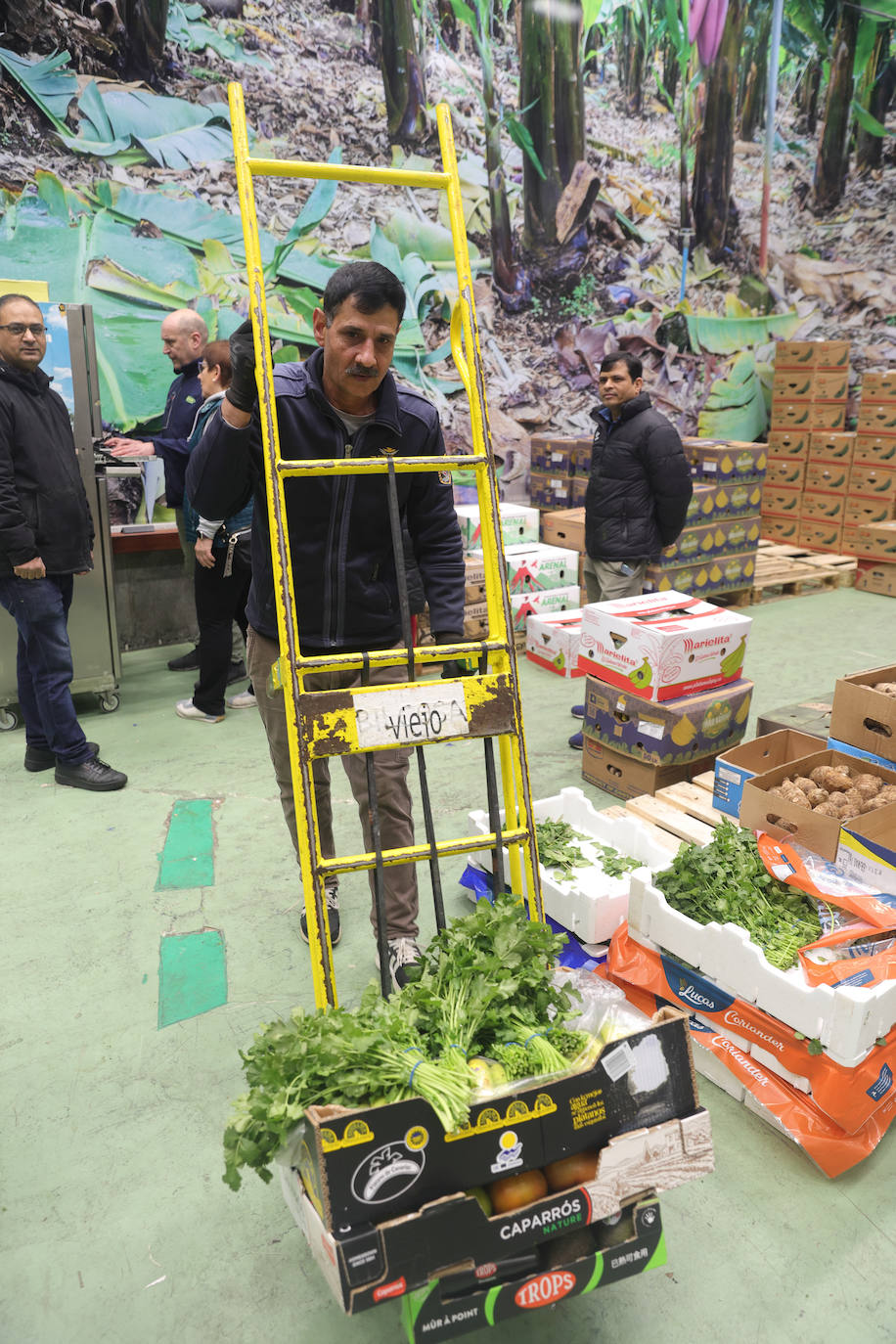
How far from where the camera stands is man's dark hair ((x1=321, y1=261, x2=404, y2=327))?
2191mm

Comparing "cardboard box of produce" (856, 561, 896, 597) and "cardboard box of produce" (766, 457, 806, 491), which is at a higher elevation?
"cardboard box of produce" (766, 457, 806, 491)

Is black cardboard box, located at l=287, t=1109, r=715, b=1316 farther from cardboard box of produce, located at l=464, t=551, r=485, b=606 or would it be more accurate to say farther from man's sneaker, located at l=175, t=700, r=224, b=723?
cardboard box of produce, located at l=464, t=551, r=485, b=606

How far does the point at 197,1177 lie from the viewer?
2.24 m

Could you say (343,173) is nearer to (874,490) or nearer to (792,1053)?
(792,1053)

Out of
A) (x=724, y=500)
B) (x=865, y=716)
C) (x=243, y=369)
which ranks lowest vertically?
(x=865, y=716)

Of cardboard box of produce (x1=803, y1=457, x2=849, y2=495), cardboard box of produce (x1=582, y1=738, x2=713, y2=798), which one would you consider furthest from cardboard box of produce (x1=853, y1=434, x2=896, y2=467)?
cardboard box of produce (x1=582, y1=738, x2=713, y2=798)

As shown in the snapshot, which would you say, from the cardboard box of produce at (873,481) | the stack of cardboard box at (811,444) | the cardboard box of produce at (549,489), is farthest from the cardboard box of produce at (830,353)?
the cardboard box of produce at (549,489)

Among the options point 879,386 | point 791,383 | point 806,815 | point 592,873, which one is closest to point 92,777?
point 592,873

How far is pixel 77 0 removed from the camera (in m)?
5.73

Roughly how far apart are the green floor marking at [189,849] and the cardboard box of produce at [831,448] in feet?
25.0

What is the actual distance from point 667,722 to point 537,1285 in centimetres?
277

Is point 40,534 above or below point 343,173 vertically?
below

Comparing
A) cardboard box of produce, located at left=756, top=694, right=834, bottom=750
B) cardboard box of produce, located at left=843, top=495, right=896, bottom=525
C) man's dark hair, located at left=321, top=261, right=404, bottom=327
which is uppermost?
man's dark hair, located at left=321, top=261, right=404, bottom=327

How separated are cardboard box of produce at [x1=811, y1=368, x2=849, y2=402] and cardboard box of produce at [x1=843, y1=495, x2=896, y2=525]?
119cm
